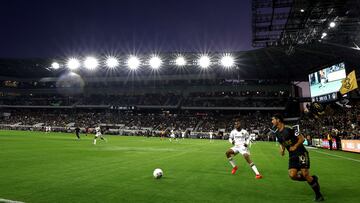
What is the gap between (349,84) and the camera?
2853 cm

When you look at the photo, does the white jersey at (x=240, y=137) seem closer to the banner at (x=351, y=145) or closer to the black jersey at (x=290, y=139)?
the black jersey at (x=290, y=139)

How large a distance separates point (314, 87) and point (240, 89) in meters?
34.4

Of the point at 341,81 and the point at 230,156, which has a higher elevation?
the point at 341,81

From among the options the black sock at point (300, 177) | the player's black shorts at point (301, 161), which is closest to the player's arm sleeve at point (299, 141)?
the player's black shorts at point (301, 161)

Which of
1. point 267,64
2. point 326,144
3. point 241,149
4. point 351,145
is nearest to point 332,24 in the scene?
point 351,145

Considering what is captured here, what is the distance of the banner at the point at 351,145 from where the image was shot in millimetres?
24469

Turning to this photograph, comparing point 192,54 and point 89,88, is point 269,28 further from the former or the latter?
point 89,88

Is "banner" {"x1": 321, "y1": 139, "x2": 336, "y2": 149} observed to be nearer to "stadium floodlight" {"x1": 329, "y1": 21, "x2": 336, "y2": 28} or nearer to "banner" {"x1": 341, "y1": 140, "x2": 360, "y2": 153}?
"banner" {"x1": 341, "y1": 140, "x2": 360, "y2": 153}

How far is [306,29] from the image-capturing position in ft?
92.7

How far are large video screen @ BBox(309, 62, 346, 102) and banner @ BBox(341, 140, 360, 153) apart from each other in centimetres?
713

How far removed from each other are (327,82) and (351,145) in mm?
12112

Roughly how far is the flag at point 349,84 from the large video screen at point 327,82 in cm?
268

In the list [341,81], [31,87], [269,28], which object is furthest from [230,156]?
[31,87]

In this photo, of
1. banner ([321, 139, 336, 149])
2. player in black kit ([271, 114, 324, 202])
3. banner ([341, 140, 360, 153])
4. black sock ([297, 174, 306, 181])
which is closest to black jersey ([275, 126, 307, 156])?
player in black kit ([271, 114, 324, 202])
